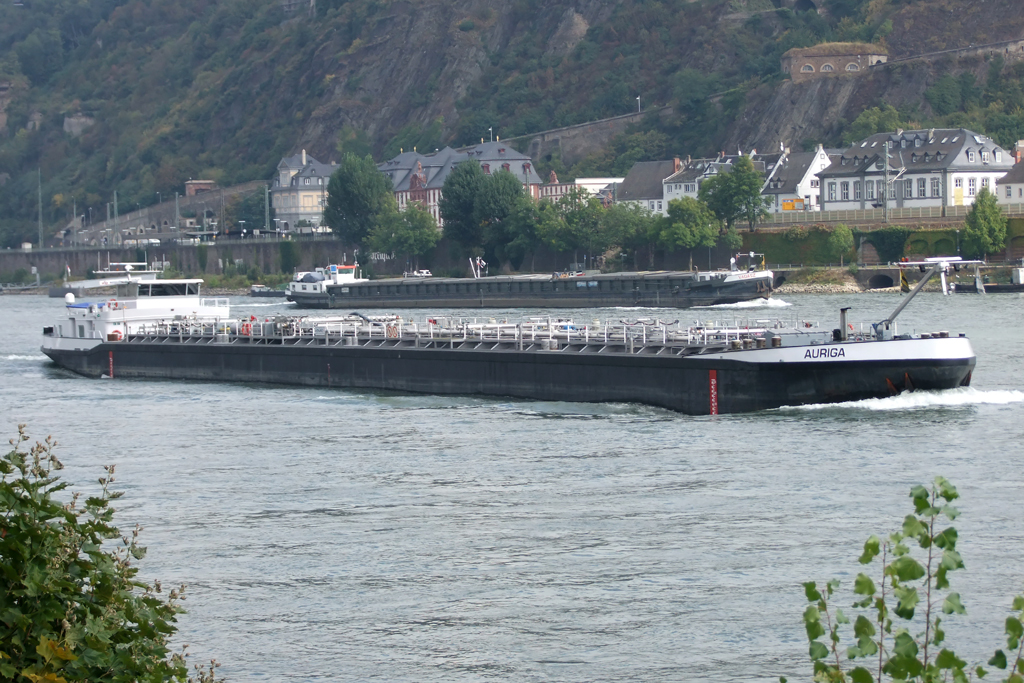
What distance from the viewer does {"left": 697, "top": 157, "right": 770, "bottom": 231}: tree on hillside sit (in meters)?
113

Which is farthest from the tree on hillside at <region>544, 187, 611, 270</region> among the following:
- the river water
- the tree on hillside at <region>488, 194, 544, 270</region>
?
the river water

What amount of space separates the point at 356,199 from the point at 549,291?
47.4 metres

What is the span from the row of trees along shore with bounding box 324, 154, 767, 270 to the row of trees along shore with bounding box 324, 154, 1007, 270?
0.09 meters

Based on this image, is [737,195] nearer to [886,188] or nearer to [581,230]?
[886,188]

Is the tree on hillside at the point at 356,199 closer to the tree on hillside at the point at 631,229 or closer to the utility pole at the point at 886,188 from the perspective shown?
the tree on hillside at the point at 631,229

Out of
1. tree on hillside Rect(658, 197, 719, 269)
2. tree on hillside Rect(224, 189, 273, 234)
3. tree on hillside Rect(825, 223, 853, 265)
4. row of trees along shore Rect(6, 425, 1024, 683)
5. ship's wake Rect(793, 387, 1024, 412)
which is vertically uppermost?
tree on hillside Rect(224, 189, 273, 234)

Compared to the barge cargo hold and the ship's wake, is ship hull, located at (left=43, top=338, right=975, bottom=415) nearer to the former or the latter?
the ship's wake

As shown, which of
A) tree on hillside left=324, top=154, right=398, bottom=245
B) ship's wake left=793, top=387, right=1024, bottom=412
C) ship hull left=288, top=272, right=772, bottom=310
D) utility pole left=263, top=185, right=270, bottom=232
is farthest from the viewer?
utility pole left=263, top=185, right=270, bottom=232

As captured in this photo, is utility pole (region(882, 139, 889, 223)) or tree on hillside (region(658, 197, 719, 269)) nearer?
utility pole (region(882, 139, 889, 223))

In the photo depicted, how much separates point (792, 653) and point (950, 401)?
65.2ft

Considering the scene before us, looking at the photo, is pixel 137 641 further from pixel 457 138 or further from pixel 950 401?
pixel 457 138

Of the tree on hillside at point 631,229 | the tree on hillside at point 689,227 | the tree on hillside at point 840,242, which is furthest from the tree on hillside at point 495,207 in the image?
the tree on hillside at point 840,242

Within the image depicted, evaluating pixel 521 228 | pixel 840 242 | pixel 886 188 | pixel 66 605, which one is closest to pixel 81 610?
pixel 66 605

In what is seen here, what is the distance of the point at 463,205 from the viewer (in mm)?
129000
